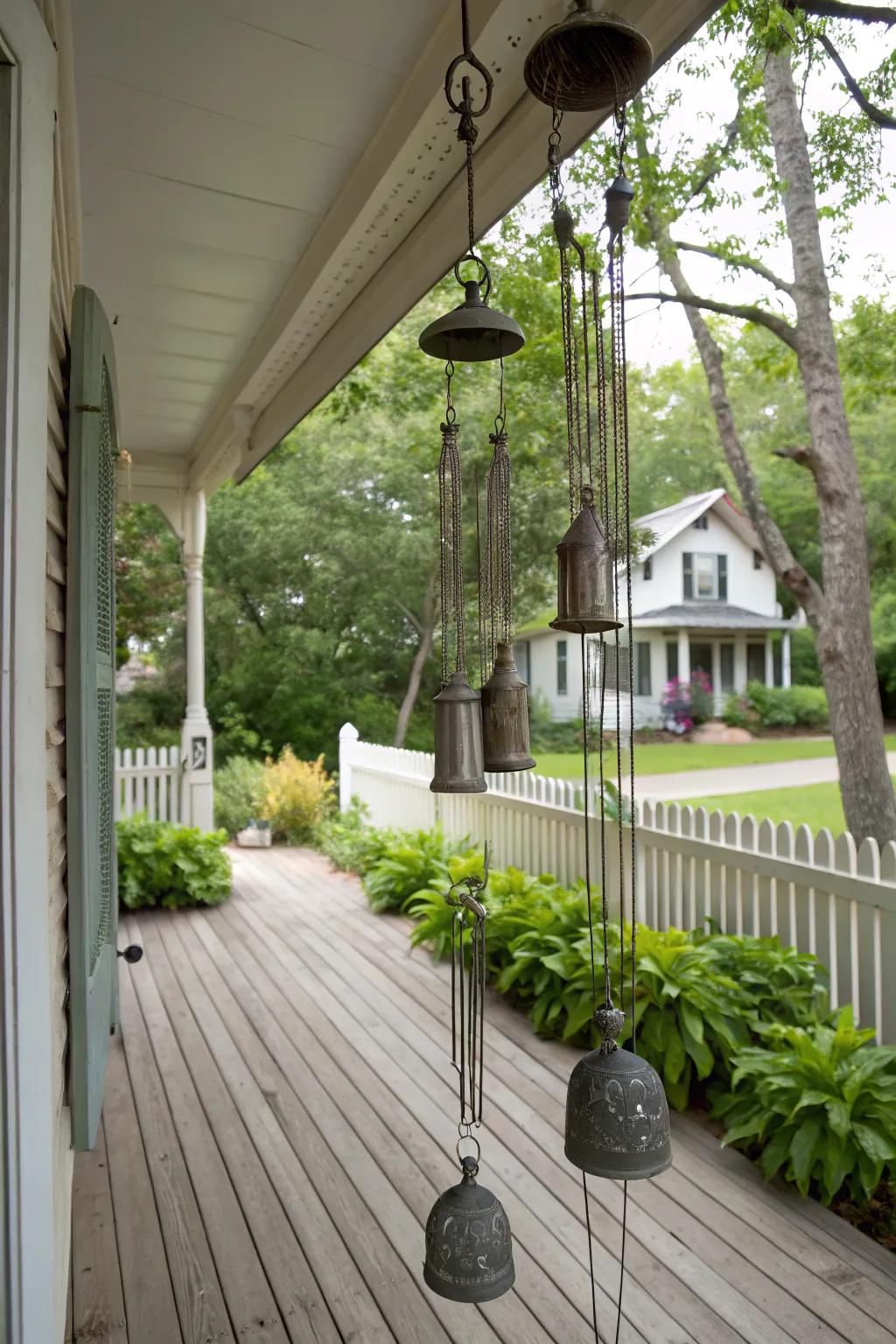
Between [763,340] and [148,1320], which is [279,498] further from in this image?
[148,1320]

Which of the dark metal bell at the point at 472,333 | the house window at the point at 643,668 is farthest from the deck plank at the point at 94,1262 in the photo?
the house window at the point at 643,668

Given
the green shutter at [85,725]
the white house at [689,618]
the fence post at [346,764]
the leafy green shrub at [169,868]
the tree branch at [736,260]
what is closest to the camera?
the green shutter at [85,725]

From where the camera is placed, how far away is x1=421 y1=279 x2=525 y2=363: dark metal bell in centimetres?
156

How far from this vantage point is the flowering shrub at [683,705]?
19953 millimetres

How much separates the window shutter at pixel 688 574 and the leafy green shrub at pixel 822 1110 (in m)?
18.1

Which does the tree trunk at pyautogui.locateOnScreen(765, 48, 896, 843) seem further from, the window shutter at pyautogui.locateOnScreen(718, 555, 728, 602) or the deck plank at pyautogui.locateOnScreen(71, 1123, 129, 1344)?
the window shutter at pyautogui.locateOnScreen(718, 555, 728, 602)

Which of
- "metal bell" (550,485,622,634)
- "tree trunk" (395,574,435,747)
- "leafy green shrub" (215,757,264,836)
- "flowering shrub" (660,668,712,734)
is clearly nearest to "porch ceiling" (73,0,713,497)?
"metal bell" (550,485,622,634)

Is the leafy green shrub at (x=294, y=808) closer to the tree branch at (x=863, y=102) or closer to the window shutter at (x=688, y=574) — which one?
the tree branch at (x=863, y=102)

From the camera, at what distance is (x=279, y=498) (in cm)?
1441

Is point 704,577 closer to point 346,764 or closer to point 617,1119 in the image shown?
point 346,764

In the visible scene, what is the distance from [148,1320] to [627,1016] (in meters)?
1.77

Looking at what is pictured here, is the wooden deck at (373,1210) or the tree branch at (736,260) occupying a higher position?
the tree branch at (736,260)

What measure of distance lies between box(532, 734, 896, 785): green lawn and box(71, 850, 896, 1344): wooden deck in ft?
38.7

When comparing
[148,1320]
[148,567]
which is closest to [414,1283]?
[148,1320]
